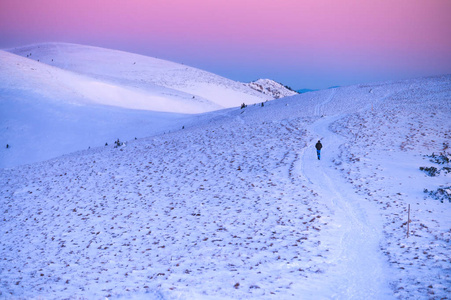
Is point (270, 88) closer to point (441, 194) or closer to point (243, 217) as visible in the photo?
point (441, 194)

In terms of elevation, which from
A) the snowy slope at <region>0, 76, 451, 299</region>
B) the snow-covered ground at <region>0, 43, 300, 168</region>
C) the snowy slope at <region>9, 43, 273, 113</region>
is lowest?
the snowy slope at <region>0, 76, 451, 299</region>

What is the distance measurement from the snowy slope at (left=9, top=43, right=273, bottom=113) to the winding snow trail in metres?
36.5

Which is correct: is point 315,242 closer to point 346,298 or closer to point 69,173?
point 346,298

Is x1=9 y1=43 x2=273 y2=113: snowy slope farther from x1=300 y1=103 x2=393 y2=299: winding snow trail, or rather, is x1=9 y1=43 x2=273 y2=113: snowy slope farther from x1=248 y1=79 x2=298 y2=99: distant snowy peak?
x1=300 y1=103 x2=393 y2=299: winding snow trail

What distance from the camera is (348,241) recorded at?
11711 millimetres

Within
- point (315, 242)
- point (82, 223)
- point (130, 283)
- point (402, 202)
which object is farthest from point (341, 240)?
point (82, 223)

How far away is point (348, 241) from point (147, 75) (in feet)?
225

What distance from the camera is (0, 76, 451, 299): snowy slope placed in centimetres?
976

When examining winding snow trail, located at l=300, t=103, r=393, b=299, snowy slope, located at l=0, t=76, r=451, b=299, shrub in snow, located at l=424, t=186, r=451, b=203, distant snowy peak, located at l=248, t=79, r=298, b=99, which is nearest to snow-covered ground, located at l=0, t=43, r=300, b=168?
snowy slope, located at l=0, t=76, r=451, b=299

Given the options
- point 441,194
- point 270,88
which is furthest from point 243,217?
point 270,88

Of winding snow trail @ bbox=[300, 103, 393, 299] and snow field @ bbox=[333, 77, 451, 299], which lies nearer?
winding snow trail @ bbox=[300, 103, 393, 299]

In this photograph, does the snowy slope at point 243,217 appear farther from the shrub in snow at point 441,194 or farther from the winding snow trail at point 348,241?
the shrub in snow at point 441,194

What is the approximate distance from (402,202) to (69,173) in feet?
67.3

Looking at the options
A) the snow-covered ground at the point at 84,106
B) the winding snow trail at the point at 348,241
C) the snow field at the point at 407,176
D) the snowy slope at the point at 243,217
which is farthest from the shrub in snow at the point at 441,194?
the snow-covered ground at the point at 84,106
